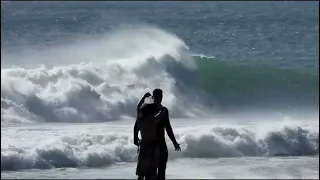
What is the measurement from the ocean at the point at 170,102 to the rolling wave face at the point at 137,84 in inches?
1.2

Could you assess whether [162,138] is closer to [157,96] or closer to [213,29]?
[157,96]

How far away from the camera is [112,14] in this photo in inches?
2447

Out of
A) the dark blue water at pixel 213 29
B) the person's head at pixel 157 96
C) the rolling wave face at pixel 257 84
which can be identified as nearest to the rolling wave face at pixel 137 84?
the rolling wave face at pixel 257 84

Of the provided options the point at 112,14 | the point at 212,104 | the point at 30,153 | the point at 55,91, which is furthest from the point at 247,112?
the point at 112,14

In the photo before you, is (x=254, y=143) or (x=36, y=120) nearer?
(x=254, y=143)

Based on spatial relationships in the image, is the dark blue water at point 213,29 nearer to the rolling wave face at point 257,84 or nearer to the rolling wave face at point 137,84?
the rolling wave face at point 257,84

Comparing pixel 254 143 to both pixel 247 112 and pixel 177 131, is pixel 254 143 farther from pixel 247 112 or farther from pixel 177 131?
pixel 247 112

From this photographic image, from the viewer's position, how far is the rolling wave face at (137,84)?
22.1m

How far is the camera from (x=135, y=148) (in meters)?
17.0

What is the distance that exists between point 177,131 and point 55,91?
5314 mm

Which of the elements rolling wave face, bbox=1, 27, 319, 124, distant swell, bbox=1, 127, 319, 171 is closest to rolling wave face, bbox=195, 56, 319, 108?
rolling wave face, bbox=1, 27, 319, 124

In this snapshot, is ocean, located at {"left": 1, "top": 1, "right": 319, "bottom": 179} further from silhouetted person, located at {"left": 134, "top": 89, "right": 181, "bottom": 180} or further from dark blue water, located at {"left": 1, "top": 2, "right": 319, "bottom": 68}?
silhouetted person, located at {"left": 134, "top": 89, "right": 181, "bottom": 180}

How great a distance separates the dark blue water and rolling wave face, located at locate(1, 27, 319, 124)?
3888 millimetres

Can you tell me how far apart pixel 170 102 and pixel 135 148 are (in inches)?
252
